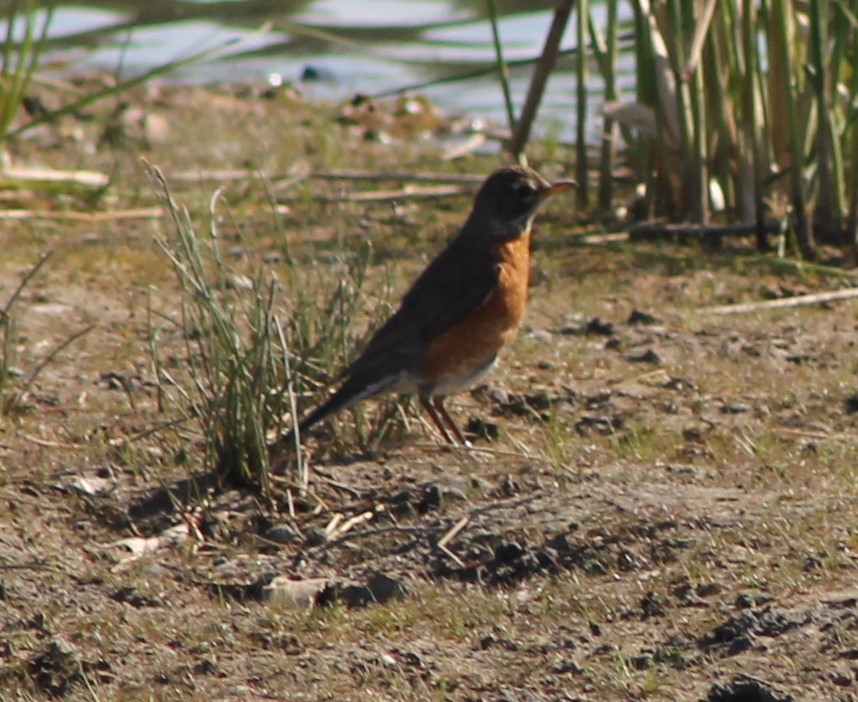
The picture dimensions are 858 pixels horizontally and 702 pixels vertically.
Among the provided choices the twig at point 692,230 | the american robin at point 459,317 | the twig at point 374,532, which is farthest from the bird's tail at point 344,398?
the twig at point 692,230

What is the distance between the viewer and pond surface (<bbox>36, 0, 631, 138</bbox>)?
11.8 m

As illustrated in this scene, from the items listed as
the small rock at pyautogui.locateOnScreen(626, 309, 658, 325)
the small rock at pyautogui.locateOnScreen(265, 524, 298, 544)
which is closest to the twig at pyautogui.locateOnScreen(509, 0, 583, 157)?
the small rock at pyautogui.locateOnScreen(626, 309, 658, 325)

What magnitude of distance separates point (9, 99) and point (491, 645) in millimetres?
4876

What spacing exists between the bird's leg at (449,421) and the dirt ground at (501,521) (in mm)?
85

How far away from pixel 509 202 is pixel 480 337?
2.13 feet

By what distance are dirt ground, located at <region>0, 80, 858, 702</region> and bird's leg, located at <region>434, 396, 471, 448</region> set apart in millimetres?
85

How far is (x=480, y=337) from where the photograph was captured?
5625mm

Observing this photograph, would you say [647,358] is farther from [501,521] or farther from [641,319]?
[501,521]

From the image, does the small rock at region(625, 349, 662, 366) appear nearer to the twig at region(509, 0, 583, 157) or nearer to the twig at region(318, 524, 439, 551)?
the twig at region(318, 524, 439, 551)

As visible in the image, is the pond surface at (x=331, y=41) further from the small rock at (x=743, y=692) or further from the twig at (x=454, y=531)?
the small rock at (x=743, y=692)

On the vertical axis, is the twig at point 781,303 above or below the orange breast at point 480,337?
below

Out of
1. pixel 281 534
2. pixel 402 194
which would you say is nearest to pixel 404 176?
pixel 402 194

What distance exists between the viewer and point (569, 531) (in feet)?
14.9

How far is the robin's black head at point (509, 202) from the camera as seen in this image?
602cm
